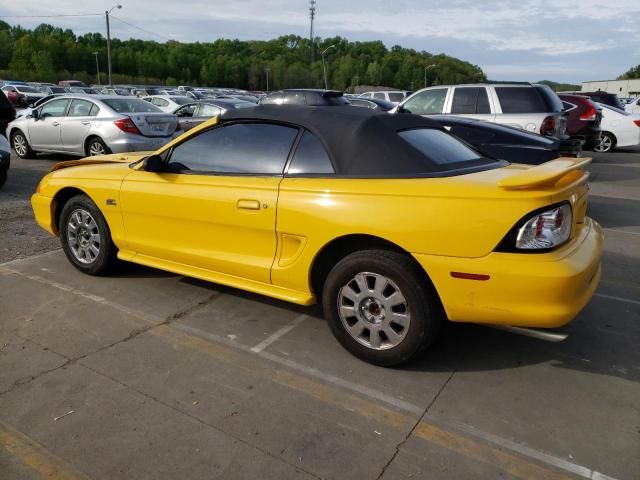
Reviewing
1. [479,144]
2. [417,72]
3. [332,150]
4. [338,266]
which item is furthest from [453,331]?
[417,72]

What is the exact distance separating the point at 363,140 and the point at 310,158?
0.38m

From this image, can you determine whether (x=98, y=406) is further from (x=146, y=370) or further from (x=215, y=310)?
(x=215, y=310)

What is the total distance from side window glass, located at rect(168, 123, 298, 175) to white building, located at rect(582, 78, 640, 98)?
90555mm

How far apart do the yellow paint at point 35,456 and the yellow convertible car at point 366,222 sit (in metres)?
1.62

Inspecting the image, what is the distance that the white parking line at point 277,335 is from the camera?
3586 mm

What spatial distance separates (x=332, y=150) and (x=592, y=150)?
15.5m

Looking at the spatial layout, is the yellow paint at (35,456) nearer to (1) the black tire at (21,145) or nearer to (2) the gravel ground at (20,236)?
(2) the gravel ground at (20,236)

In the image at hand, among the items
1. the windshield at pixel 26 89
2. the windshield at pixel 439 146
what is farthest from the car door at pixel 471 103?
the windshield at pixel 26 89

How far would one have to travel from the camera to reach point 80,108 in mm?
10969

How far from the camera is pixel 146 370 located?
3283 mm

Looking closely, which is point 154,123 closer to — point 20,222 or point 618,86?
point 20,222

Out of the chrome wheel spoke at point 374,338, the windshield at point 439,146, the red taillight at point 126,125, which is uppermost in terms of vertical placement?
the windshield at point 439,146

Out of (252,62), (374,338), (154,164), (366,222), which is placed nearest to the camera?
(366,222)

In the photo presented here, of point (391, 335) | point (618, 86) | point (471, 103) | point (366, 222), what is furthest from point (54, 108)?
point (618, 86)
